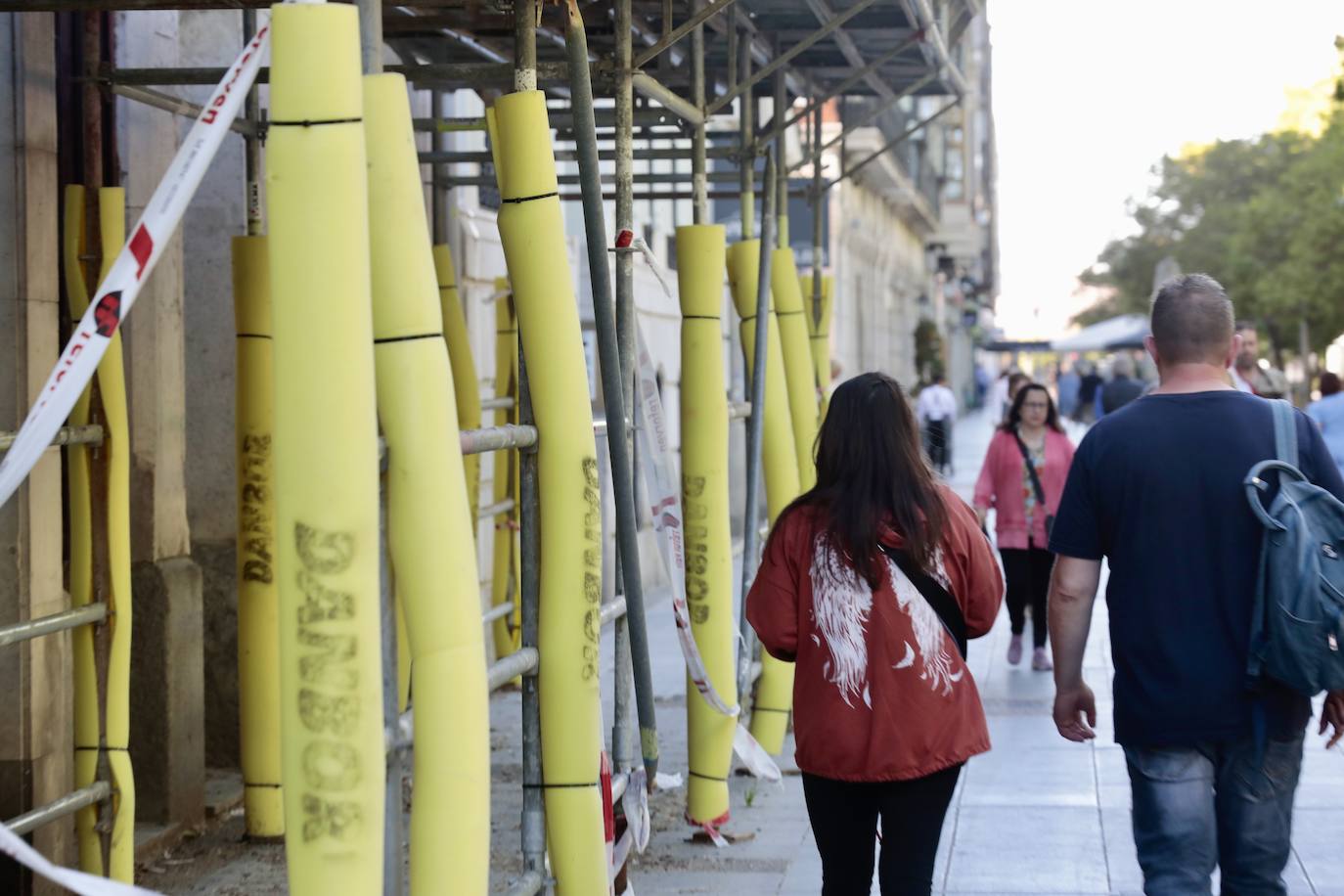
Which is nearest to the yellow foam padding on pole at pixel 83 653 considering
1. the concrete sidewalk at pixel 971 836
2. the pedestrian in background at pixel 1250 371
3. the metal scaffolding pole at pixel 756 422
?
the concrete sidewalk at pixel 971 836

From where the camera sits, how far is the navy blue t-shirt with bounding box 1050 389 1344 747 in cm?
397

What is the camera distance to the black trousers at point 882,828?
4031mm

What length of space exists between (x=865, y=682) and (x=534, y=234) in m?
1.22

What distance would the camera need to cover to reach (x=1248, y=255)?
49.0 metres

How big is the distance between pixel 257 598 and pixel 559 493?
255 cm

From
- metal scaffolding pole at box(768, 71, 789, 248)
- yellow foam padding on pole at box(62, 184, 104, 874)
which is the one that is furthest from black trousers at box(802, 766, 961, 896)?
metal scaffolding pole at box(768, 71, 789, 248)

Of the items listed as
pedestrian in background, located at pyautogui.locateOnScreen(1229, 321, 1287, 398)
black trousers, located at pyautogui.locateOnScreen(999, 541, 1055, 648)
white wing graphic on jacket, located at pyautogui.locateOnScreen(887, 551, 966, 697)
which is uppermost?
pedestrian in background, located at pyautogui.locateOnScreen(1229, 321, 1287, 398)

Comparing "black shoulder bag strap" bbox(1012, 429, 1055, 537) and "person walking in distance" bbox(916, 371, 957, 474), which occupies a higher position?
"person walking in distance" bbox(916, 371, 957, 474)

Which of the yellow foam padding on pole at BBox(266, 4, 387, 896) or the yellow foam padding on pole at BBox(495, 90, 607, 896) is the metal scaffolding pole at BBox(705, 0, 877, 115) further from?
the yellow foam padding on pole at BBox(266, 4, 387, 896)

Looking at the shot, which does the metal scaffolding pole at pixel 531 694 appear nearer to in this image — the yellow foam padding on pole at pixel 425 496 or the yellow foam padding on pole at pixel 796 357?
the yellow foam padding on pole at pixel 425 496

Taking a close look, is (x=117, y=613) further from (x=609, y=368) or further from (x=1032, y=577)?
(x=1032, y=577)

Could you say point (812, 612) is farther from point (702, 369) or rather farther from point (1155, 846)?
point (702, 369)

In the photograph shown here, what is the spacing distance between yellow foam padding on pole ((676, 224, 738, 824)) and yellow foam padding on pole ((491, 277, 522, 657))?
9.16 ft

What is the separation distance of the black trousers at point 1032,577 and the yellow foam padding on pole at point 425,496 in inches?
266
